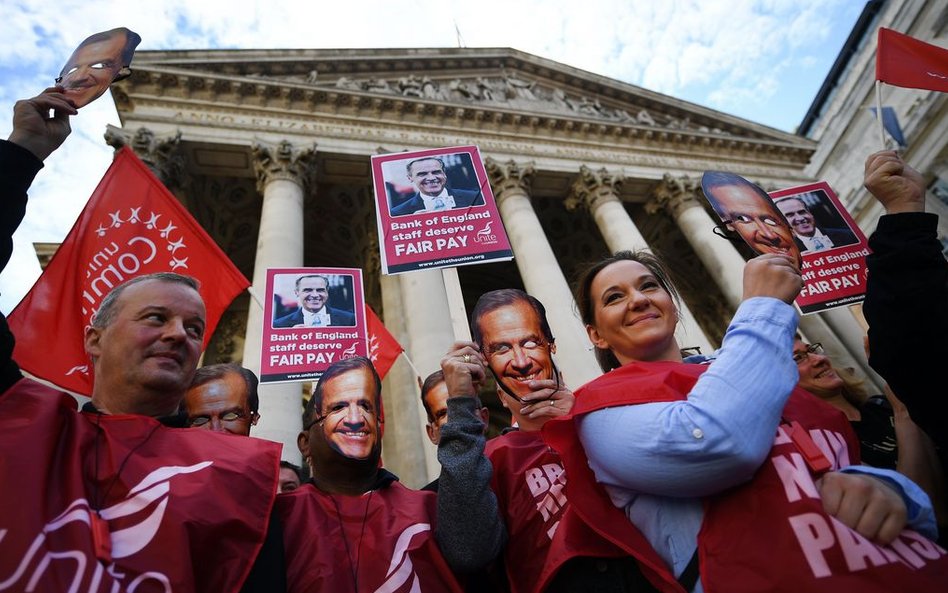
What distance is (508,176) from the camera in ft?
45.1

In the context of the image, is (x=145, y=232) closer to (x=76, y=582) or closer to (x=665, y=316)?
(x=76, y=582)

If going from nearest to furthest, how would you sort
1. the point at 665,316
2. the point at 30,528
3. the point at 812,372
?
the point at 30,528 < the point at 665,316 < the point at 812,372

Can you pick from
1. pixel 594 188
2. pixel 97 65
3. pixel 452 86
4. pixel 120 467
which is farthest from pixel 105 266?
pixel 452 86

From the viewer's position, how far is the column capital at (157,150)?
1040cm

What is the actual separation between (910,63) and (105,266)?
8.41 meters

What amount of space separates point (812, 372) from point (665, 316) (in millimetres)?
2516

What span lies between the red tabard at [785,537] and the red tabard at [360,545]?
40.6 inches

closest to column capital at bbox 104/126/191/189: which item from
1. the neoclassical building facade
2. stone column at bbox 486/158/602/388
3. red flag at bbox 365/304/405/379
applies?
the neoclassical building facade

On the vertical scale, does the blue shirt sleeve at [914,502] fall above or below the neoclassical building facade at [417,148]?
below

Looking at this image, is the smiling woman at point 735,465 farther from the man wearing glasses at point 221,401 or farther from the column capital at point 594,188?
the column capital at point 594,188

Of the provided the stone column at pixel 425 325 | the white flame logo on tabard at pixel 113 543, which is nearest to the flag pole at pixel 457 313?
the stone column at pixel 425 325

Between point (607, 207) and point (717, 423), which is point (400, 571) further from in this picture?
point (607, 207)

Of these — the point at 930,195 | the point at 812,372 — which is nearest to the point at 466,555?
the point at 812,372

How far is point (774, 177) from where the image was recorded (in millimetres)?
18406
